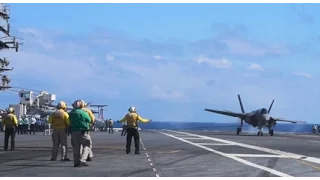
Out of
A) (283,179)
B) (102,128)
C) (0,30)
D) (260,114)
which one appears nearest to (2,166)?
(283,179)

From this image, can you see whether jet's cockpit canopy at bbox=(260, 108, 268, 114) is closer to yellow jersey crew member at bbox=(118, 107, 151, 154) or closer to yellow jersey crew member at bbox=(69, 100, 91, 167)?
yellow jersey crew member at bbox=(118, 107, 151, 154)

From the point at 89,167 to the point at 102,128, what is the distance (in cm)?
5644

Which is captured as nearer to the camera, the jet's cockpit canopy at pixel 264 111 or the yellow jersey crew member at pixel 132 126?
the yellow jersey crew member at pixel 132 126

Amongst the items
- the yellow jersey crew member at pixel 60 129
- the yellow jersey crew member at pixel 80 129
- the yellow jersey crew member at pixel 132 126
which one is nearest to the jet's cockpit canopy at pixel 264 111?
the yellow jersey crew member at pixel 132 126

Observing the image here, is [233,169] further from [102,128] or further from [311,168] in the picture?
[102,128]

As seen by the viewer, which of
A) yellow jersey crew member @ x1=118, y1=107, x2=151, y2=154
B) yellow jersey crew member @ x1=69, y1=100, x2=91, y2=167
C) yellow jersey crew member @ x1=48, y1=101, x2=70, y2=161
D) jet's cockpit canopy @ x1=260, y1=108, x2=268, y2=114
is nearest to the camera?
yellow jersey crew member @ x1=69, y1=100, x2=91, y2=167

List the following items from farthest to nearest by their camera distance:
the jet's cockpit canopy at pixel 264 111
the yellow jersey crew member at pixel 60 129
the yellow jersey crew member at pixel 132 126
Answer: the jet's cockpit canopy at pixel 264 111, the yellow jersey crew member at pixel 132 126, the yellow jersey crew member at pixel 60 129

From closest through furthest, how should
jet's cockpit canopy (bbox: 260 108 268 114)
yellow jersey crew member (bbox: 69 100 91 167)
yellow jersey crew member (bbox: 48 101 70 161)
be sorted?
yellow jersey crew member (bbox: 69 100 91 167) → yellow jersey crew member (bbox: 48 101 70 161) → jet's cockpit canopy (bbox: 260 108 268 114)

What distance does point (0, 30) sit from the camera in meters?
74.1

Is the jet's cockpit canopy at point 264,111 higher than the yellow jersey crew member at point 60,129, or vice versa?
the jet's cockpit canopy at point 264,111

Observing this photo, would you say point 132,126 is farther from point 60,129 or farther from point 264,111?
point 264,111

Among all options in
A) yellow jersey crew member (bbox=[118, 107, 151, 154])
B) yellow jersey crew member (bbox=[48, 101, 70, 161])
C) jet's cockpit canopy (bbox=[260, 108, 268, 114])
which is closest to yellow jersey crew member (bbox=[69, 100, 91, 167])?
yellow jersey crew member (bbox=[48, 101, 70, 161])

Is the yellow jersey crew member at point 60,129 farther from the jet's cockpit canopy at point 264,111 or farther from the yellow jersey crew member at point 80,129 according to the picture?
the jet's cockpit canopy at point 264,111

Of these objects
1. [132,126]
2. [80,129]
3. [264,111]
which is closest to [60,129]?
[80,129]
